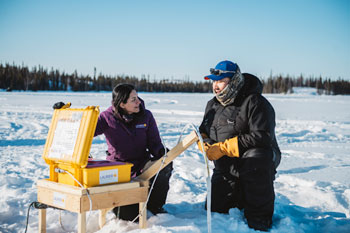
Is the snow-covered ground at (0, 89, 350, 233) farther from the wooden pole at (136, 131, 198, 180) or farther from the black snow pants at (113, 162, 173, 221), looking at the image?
the wooden pole at (136, 131, 198, 180)

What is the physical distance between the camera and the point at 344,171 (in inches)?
182

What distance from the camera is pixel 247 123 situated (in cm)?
276

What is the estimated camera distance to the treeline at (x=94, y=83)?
38656 millimetres

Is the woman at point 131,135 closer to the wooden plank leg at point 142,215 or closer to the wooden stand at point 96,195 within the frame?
the wooden plank leg at point 142,215

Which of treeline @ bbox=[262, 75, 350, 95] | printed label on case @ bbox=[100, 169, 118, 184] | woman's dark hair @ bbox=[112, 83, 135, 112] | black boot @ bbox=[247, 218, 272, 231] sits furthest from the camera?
treeline @ bbox=[262, 75, 350, 95]

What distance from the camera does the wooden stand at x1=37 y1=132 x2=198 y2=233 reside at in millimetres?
2076

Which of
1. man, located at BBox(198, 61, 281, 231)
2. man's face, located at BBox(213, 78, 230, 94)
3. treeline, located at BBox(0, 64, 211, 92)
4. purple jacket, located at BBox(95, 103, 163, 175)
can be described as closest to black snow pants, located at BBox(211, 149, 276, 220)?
man, located at BBox(198, 61, 281, 231)

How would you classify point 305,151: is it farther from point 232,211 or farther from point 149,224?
point 149,224

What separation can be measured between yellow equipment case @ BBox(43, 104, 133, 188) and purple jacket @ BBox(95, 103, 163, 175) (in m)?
0.47

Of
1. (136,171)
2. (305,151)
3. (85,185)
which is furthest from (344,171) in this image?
(85,185)

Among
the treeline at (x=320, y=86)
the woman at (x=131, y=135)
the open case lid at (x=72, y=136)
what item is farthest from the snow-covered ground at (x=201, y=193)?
the treeline at (x=320, y=86)

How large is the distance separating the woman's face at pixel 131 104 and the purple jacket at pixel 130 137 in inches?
3.4

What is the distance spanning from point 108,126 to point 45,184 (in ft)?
2.43

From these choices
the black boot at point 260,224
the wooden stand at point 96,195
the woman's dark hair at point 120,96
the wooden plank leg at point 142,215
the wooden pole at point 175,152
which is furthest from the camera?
the woman's dark hair at point 120,96
